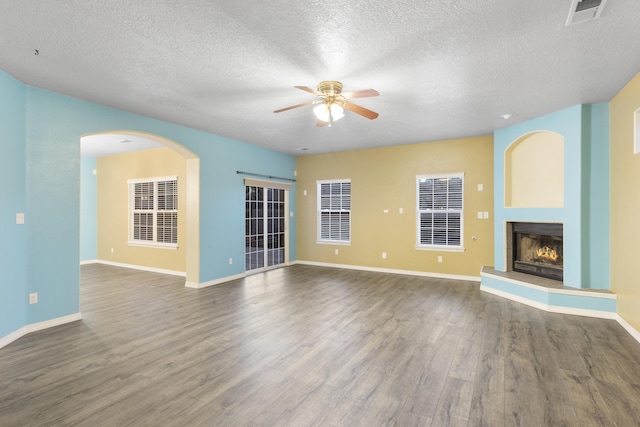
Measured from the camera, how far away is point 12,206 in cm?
340

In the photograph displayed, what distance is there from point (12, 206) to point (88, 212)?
5.75 meters

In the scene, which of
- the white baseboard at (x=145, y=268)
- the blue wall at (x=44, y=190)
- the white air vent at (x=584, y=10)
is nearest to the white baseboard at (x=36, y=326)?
the blue wall at (x=44, y=190)

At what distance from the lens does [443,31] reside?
8.28ft

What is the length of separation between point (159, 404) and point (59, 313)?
2.64 m

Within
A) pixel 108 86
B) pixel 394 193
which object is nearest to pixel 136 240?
pixel 108 86

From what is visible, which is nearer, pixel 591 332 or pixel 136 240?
pixel 591 332

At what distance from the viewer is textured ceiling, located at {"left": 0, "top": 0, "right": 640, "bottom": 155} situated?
2277 millimetres

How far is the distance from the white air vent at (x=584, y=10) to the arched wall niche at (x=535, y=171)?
9.44 feet

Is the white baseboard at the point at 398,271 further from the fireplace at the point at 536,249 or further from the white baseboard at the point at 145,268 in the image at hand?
the white baseboard at the point at 145,268

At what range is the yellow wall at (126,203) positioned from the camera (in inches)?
265

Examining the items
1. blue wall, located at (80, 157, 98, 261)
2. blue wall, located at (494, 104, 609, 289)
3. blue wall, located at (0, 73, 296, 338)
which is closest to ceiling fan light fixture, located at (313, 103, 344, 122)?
blue wall, located at (0, 73, 296, 338)

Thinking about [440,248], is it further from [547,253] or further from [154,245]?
[154,245]

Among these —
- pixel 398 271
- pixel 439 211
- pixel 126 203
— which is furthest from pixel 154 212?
pixel 439 211

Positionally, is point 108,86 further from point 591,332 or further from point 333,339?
point 591,332
